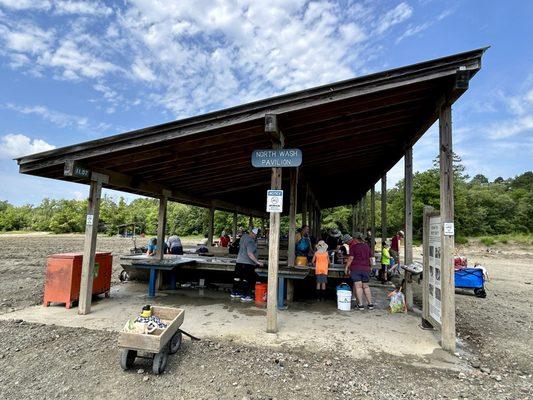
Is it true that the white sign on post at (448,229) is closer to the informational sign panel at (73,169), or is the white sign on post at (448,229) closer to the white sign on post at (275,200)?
the white sign on post at (275,200)

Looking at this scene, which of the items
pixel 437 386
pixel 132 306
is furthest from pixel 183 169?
pixel 437 386

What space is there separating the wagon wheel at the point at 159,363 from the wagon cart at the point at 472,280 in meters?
8.07

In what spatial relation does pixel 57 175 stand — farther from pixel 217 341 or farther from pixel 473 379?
pixel 473 379

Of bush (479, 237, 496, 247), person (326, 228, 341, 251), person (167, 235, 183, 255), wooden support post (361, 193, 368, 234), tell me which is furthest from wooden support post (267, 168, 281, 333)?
bush (479, 237, 496, 247)

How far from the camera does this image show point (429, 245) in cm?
498

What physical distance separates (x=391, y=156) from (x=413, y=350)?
5290 millimetres

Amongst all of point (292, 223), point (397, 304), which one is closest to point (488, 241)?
point (397, 304)

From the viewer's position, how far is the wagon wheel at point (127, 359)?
10.9ft

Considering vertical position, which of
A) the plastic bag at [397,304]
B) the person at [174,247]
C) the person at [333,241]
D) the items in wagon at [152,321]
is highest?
the person at [333,241]

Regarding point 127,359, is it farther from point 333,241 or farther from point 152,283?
point 333,241

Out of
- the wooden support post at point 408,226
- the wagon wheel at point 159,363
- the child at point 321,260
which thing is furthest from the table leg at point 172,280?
the wooden support post at point 408,226

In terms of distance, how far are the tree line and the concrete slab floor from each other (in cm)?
2356

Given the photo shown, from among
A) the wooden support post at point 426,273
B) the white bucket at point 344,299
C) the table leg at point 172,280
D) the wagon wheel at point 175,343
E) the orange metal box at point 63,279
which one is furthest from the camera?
the table leg at point 172,280

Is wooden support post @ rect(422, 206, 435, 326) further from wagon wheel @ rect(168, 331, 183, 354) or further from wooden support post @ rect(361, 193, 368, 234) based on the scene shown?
wooden support post @ rect(361, 193, 368, 234)
